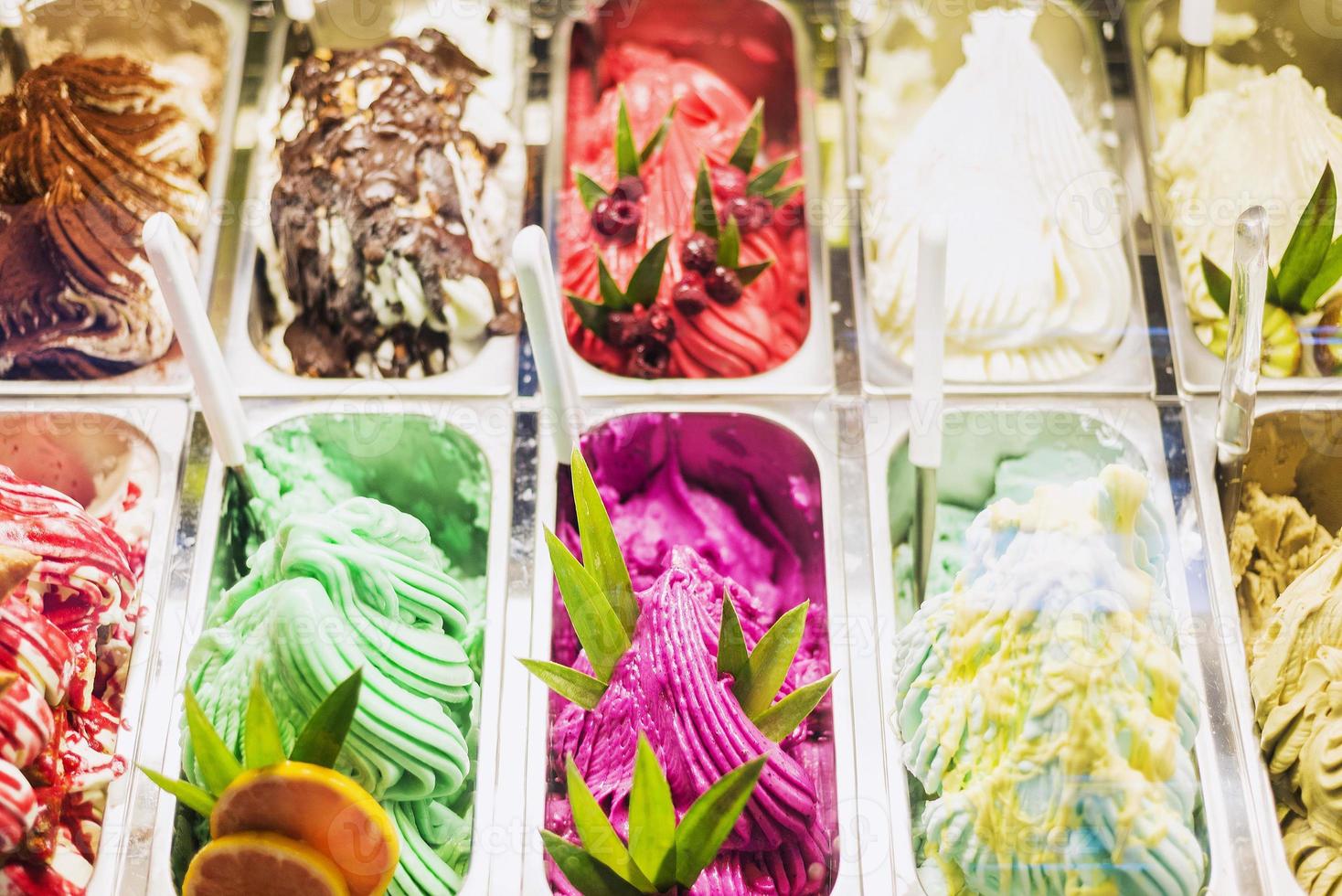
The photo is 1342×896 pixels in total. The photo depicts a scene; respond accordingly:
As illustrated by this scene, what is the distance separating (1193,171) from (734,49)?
777mm

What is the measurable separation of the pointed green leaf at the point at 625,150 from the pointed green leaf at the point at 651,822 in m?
0.94

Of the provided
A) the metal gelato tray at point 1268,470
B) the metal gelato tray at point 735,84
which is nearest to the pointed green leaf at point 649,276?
the metal gelato tray at point 735,84

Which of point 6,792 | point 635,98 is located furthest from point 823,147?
point 6,792

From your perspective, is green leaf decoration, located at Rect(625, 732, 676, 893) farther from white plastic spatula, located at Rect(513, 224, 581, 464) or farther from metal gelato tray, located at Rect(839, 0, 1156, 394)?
metal gelato tray, located at Rect(839, 0, 1156, 394)

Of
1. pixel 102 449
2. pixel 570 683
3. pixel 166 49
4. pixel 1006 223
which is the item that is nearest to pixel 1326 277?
pixel 1006 223

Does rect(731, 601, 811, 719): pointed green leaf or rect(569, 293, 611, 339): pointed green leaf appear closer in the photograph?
rect(731, 601, 811, 719): pointed green leaf

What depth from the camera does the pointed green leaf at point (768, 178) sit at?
75.0 inches

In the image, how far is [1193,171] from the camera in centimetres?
186

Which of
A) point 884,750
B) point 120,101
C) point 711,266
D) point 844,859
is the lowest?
point 844,859

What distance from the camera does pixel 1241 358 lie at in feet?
5.06

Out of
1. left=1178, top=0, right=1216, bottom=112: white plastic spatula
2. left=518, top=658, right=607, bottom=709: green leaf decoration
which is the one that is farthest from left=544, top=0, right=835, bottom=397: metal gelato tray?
left=1178, top=0, right=1216, bottom=112: white plastic spatula

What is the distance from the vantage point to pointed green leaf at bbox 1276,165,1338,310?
1624 millimetres

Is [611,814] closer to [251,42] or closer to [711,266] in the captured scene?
[711,266]

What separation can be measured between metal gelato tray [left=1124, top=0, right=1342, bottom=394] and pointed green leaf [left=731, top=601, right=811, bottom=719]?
2.19 ft
